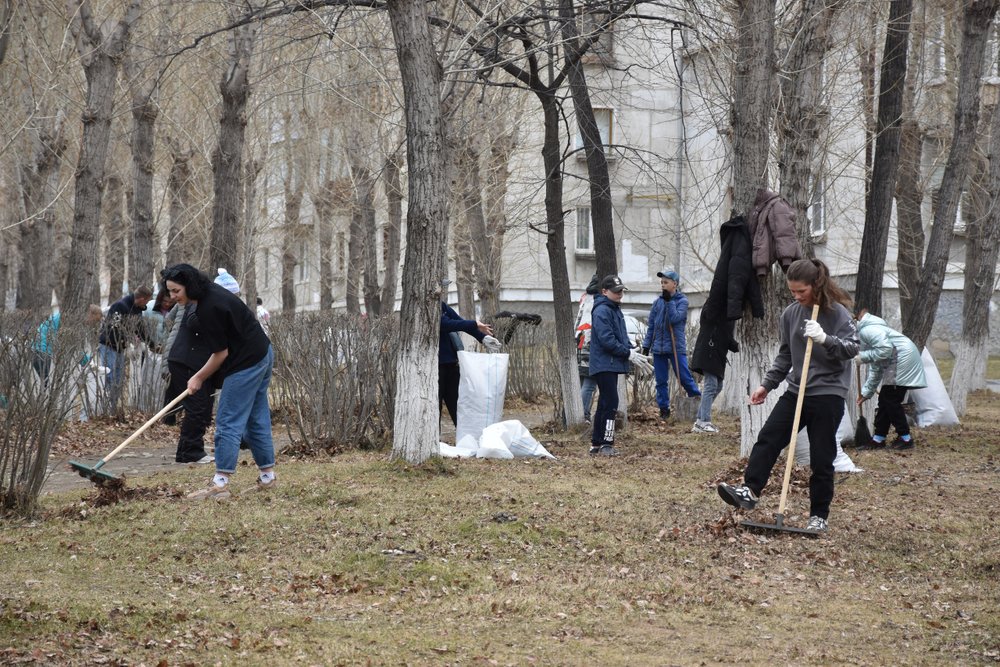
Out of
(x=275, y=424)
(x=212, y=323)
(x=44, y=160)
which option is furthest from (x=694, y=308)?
(x=212, y=323)

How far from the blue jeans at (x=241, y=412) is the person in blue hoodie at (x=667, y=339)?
650cm

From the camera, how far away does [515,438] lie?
1055cm

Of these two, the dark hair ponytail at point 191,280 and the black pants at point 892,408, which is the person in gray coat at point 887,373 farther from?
the dark hair ponytail at point 191,280

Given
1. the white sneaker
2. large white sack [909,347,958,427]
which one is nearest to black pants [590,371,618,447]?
the white sneaker

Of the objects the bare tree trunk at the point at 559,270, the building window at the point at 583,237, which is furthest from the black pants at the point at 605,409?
the building window at the point at 583,237

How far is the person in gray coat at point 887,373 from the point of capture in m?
11.0

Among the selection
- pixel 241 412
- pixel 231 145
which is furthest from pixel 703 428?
pixel 231 145

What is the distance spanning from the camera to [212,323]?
795 centimetres

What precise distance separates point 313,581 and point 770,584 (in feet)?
7.69

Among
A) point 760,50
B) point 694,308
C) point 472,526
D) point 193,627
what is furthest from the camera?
point 694,308

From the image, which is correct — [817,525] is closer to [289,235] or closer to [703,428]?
[703,428]

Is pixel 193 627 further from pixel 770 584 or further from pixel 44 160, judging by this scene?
pixel 44 160

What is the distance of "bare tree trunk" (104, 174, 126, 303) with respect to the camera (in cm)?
3022

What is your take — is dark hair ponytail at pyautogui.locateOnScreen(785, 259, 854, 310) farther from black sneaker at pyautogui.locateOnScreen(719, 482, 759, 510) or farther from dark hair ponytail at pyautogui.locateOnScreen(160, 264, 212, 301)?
dark hair ponytail at pyautogui.locateOnScreen(160, 264, 212, 301)
